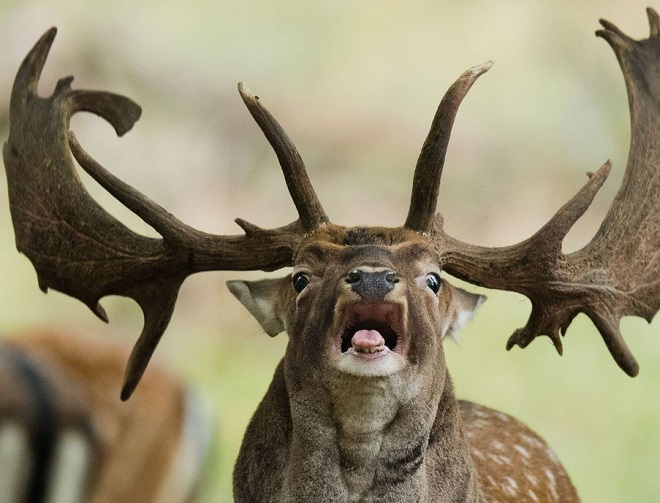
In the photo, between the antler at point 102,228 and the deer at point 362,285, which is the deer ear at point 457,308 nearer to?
the deer at point 362,285

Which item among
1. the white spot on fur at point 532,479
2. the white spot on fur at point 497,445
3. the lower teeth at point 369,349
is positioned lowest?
the lower teeth at point 369,349

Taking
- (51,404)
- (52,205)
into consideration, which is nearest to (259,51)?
(51,404)

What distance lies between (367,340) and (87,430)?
2.74 m

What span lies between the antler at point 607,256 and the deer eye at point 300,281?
33 centimetres

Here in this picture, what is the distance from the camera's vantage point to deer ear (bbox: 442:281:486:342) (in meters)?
3.03

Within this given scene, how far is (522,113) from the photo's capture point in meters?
5.70

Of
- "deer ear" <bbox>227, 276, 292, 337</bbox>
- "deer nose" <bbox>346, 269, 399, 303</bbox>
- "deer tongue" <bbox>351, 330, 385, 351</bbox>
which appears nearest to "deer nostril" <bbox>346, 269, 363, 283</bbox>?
"deer nose" <bbox>346, 269, 399, 303</bbox>

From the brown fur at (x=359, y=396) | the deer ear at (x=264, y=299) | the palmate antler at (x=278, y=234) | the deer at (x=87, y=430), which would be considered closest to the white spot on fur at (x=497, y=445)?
the palmate antler at (x=278, y=234)

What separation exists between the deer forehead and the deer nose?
71mm

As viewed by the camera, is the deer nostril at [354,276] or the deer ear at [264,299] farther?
the deer ear at [264,299]

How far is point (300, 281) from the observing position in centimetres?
284

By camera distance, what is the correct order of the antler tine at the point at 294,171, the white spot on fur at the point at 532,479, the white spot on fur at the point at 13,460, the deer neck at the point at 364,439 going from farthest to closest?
the white spot on fur at the point at 13,460 → the white spot on fur at the point at 532,479 → the antler tine at the point at 294,171 → the deer neck at the point at 364,439

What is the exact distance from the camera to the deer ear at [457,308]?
3.03 metres

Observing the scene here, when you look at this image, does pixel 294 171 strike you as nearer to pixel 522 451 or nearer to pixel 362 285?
pixel 362 285
